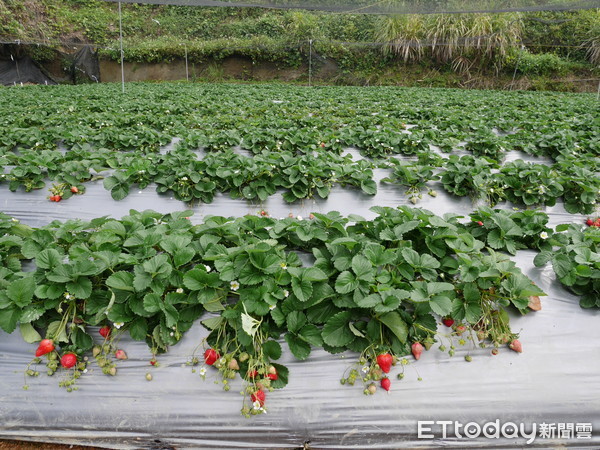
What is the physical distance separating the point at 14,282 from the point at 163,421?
82 centimetres

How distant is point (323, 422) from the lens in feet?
4.64

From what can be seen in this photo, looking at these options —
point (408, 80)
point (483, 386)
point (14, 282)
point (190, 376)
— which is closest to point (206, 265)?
point (190, 376)

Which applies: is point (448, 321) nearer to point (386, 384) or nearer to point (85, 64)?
point (386, 384)

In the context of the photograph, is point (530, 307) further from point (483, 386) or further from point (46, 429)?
point (46, 429)

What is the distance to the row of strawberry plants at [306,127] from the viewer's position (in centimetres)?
413

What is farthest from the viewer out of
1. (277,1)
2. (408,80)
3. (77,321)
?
(408,80)

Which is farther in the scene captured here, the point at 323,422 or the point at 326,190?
the point at 326,190

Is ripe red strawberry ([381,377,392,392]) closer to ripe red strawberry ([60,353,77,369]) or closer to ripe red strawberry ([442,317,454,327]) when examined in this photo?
ripe red strawberry ([442,317,454,327])

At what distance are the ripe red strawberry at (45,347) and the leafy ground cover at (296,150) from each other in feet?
5.64

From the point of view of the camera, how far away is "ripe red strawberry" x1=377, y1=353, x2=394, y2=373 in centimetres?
143

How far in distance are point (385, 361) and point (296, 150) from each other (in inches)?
121

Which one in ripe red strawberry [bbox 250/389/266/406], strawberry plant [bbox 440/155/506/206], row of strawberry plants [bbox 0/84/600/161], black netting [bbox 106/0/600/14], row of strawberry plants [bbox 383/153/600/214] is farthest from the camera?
black netting [bbox 106/0/600/14]

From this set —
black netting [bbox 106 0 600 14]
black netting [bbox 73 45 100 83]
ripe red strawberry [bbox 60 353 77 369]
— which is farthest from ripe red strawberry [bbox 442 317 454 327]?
black netting [bbox 73 45 100 83]

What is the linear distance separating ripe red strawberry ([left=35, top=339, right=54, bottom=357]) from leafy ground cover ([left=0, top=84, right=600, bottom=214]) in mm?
1719
